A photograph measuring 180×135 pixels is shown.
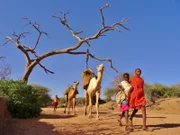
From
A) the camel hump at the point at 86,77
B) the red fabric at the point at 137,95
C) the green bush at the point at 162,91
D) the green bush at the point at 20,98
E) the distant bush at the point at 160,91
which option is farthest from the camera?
the green bush at the point at 162,91

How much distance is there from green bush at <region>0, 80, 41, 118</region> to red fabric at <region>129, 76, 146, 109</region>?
6092 millimetres

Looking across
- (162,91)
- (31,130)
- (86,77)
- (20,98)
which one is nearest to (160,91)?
(162,91)

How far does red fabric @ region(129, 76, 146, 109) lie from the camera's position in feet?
37.0

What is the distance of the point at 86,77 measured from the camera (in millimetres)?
16703

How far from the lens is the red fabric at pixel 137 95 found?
11.3 meters

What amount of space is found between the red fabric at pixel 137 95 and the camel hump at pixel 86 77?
17.3 ft

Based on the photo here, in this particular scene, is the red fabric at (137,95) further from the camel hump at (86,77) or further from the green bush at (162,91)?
the green bush at (162,91)

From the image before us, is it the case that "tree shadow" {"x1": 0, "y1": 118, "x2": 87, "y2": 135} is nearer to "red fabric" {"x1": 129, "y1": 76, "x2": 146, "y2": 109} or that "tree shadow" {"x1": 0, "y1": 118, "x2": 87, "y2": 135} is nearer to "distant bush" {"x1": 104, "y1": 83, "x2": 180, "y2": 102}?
"red fabric" {"x1": 129, "y1": 76, "x2": 146, "y2": 109}

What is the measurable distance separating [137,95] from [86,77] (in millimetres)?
5678

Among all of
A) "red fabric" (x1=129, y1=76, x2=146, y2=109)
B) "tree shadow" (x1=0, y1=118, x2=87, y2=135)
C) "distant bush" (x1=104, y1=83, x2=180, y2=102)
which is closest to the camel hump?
"tree shadow" (x1=0, y1=118, x2=87, y2=135)

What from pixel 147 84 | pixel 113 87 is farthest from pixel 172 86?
pixel 113 87

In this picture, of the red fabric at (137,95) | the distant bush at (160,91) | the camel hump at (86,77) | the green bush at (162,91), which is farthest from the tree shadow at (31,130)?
the green bush at (162,91)

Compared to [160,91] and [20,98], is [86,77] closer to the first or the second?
[20,98]

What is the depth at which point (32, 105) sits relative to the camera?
16.2 meters
